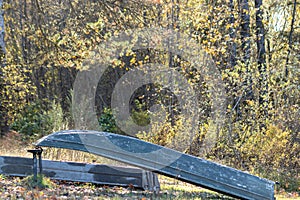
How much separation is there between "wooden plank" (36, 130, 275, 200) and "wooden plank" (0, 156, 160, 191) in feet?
2.23

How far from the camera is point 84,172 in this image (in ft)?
22.9

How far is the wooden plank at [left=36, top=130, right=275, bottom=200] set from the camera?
20.0ft

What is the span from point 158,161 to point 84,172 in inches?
54.6

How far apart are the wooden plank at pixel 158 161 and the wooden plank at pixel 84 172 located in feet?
2.23

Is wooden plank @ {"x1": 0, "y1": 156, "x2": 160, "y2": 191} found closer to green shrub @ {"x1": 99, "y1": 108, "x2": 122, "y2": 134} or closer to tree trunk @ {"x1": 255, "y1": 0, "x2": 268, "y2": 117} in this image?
tree trunk @ {"x1": 255, "y1": 0, "x2": 268, "y2": 117}

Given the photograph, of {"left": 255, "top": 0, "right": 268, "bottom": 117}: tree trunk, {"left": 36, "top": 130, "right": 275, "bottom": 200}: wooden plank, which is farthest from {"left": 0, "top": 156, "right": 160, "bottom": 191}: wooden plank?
{"left": 255, "top": 0, "right": 268, "bottom": 117}: tree trunk

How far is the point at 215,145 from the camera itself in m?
10.7

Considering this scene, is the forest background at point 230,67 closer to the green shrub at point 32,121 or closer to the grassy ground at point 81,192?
the green shrub at point 32,121

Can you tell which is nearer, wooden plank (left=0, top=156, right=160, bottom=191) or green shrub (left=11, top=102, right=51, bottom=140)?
wooden plank (left=0, top=156, right=160, bottom=191)

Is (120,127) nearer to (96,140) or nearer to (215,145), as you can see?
(215,145)

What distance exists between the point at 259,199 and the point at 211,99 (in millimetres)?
4423

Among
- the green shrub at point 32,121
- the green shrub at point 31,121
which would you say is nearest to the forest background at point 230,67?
the green shrub at point 32,121

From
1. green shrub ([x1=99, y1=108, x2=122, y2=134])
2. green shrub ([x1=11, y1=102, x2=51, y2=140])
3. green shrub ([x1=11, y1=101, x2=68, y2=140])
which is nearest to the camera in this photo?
green shrub ([x1=11, y1=101, x2=68, y2=140])

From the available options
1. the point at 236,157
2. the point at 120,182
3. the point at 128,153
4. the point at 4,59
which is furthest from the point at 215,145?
Result: the point at 4,59
